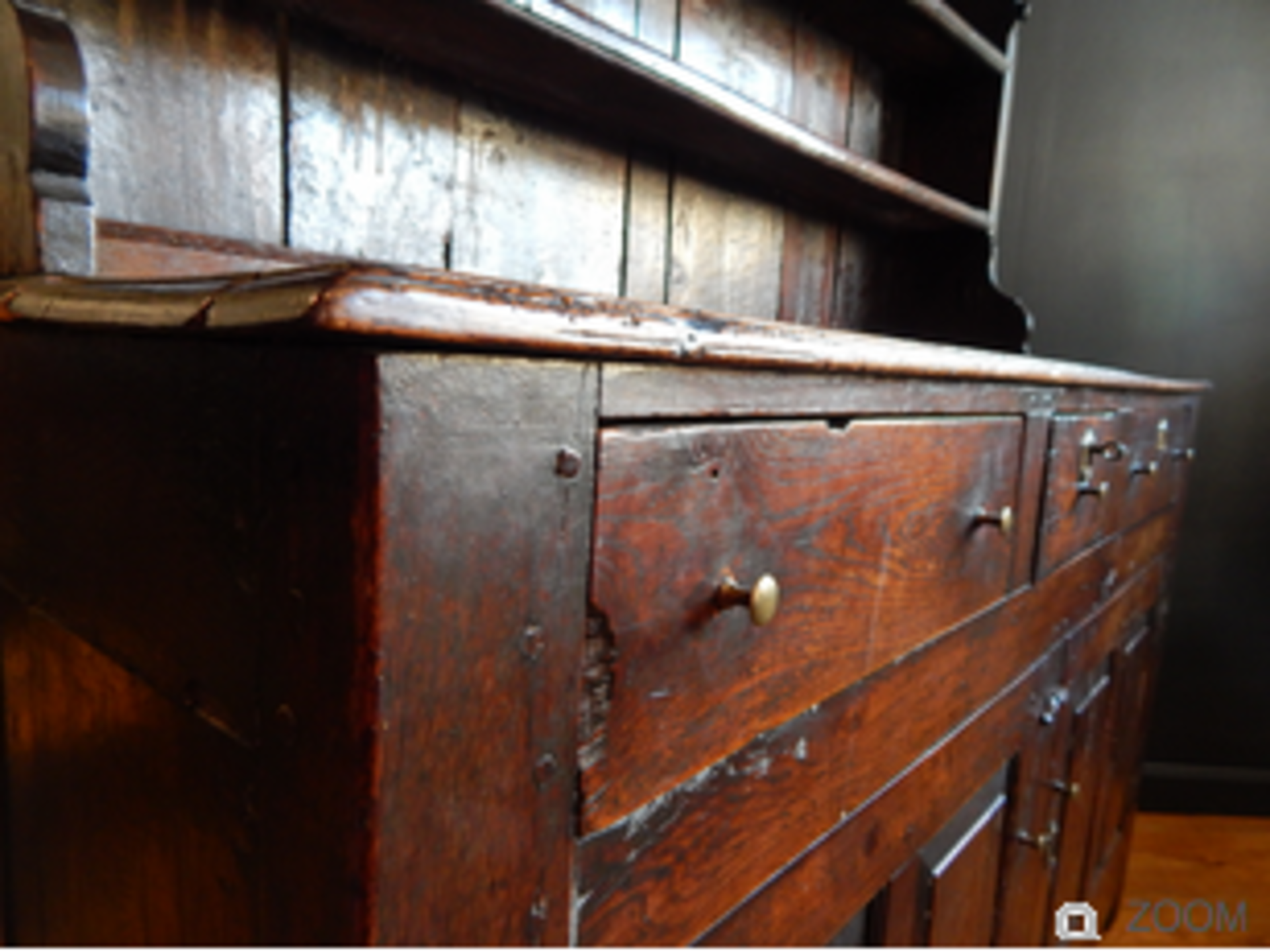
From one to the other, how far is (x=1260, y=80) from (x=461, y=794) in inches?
94.4

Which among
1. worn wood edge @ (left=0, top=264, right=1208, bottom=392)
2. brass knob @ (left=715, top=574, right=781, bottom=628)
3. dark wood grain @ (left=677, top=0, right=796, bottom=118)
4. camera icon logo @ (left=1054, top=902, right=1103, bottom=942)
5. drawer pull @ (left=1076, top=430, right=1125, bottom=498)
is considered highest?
dark wood grain @ (left=677, top=0, right=796, bottom=118)

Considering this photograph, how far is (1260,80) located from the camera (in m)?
1.80

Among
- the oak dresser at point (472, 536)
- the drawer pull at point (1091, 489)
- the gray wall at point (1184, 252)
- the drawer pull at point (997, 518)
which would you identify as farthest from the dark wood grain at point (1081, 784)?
the gray wall at point (1184, 252)

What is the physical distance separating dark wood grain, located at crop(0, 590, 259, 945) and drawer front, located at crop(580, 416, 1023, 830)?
5.8 inches

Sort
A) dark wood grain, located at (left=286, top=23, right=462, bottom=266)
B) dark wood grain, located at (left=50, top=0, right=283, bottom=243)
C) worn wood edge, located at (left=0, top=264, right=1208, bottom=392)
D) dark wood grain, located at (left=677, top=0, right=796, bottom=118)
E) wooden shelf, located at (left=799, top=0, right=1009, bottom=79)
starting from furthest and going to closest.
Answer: wooden shelf, located at (left=799, top=0, right=1009, bottom=79) → dark wood grain, located at (left=677, top=0, right=796, bottom=118) → dark wood grain, located at (left=286, top=23, right=462, bottom=266) → dark wood grain, located at (left=50, top=0, right=283, bottom=243) → worn wood edge, located at (left=0, top=264, right=1208, bottom=392)

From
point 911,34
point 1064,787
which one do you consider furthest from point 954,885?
point 911,34

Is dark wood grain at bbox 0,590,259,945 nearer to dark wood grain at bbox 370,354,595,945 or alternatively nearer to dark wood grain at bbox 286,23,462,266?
dark wood grain at bbox 370,354,595,945

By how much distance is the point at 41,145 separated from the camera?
17.6 inches

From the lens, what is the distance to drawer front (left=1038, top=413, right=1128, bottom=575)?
2.59 feet

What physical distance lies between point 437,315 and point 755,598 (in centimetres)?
21

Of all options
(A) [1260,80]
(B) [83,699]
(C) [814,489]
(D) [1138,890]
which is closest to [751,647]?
(C) [814,489]

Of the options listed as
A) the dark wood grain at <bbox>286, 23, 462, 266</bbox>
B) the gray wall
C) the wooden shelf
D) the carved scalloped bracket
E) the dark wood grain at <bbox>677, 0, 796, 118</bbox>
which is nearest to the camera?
the carved scalloped bracket

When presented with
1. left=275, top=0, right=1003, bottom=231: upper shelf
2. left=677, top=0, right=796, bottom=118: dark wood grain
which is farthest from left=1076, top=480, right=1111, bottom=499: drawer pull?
left=677, top=0, right=796, bottom=118: dark wood grain

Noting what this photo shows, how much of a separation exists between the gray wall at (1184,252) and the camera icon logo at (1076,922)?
0.89 m
